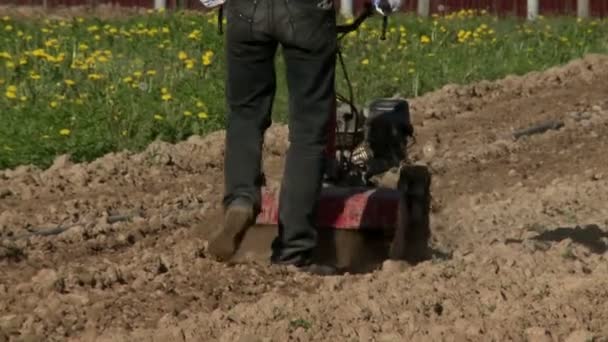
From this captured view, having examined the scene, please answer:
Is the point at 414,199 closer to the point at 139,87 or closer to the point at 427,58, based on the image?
the point at 139,87

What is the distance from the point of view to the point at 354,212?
8.12 metres

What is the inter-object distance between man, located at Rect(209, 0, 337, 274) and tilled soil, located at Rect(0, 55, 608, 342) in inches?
8.4

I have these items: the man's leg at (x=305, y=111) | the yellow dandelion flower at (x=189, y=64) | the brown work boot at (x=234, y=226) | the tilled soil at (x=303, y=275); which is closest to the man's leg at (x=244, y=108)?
the brown work boot at (x=234, y=226)

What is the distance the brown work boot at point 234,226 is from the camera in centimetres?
771

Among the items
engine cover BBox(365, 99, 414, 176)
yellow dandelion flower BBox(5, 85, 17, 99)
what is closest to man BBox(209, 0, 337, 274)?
engine cover BBox(365, 99, 414, 176)

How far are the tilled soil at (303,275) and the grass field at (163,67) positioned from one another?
552 millimetres

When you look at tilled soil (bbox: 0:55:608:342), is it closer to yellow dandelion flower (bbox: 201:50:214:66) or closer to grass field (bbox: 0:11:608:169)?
grass field (bbox: 0:11:608:169)

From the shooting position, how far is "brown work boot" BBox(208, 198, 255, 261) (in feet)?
25.3

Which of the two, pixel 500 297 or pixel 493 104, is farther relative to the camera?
pixel 493 104

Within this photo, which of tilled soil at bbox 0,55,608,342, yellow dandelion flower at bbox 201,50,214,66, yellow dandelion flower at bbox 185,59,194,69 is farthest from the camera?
yellow dandelion flower at bbox 201,50,214,66

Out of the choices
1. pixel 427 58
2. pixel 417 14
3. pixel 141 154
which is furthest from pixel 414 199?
pixel 417 14

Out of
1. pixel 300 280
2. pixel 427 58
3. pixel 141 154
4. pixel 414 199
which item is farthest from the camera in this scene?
pixel 427 58

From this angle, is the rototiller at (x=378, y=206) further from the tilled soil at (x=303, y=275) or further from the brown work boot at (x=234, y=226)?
the brown work boot at (x=234, y=226)

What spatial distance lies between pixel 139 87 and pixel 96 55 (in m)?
1.84
